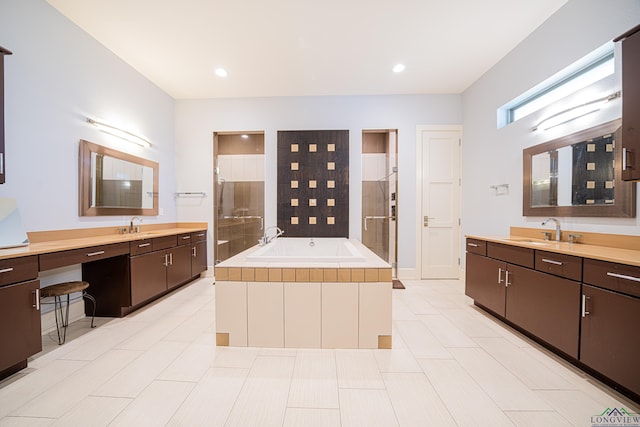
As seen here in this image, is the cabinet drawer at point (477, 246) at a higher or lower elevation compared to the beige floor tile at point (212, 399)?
higher

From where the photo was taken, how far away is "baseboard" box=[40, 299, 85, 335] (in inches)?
82.7

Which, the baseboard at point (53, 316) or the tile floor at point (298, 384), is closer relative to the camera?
the tile floor at point (298, 384)

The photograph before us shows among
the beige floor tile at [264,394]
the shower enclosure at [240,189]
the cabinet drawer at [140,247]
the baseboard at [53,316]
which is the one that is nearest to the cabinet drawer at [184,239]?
the cabinet drawer at [140,247]

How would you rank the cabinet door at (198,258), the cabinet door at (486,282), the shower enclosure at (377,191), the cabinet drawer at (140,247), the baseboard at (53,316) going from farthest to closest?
the shower enclosure at (377,191) → the cabinet door at (198,258) → the cabinet drawer at (140,247) → the cabinet door at (486,282) → the baseboard at (53,316)

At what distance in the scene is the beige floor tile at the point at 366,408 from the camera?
1.22 metres

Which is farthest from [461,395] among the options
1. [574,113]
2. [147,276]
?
[147,276]

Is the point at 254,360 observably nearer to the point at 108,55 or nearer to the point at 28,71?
the point at 28,71

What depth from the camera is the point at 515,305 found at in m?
2.09

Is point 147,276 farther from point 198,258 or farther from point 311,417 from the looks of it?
point 311,417

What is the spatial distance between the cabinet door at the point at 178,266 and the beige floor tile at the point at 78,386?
122cm

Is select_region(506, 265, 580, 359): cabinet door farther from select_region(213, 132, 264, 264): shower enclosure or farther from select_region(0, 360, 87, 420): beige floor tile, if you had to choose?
select_region(213, 132, 264, 264): shower enclosure

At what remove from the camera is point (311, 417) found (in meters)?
1.25

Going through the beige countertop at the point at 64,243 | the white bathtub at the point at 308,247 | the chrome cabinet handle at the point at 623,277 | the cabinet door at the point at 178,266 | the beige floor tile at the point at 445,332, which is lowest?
the beige floor tile at the point at 445,332

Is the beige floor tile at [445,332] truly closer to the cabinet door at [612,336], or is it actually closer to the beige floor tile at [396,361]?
the beige floor tile at [396,361]
